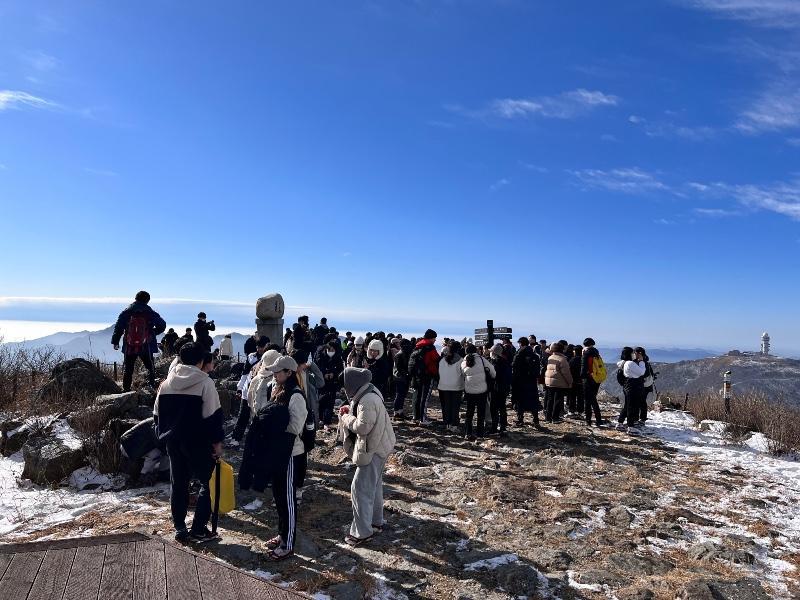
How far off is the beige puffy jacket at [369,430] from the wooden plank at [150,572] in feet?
8.22

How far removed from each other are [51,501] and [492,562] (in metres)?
5.96

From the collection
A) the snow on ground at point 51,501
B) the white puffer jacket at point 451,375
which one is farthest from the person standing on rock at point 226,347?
the snow on ground at point 51,501

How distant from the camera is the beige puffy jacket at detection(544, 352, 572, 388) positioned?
12266mm

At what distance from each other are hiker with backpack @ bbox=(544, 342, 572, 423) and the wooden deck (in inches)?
403

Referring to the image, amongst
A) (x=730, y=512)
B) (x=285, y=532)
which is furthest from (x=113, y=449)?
(x=730, y=512)

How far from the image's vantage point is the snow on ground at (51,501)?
20.8ft

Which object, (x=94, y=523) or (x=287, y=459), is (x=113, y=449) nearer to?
(x=94, y=523)

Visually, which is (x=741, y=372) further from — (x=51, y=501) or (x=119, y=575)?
(x=119, y=575)

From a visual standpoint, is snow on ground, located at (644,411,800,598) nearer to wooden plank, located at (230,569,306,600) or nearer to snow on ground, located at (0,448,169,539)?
wooden plank, located at (230,569,306,600)

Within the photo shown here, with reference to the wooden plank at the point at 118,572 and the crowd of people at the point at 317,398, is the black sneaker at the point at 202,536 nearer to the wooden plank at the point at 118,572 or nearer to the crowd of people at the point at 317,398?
the crowd of people at the point at 317,398

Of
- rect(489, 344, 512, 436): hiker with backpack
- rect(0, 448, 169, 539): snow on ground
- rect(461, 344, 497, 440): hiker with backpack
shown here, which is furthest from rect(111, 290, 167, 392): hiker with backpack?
rect(489, 344, 512, 436): hiker with backpack

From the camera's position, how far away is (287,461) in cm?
525

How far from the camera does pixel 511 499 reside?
756cm

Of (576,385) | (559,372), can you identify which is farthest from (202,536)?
(576,385)
